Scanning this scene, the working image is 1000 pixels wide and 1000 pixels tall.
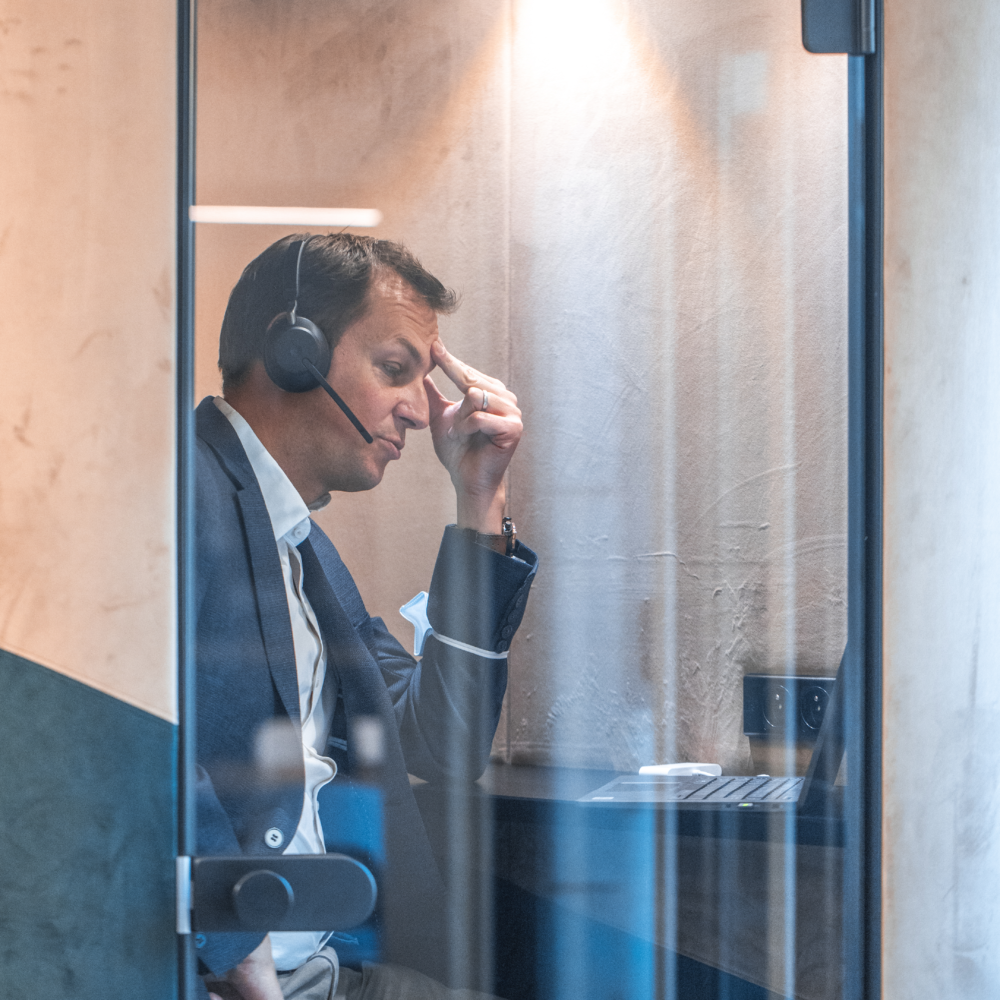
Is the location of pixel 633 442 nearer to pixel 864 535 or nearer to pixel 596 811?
pixel 864 535

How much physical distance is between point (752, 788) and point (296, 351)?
67 cm

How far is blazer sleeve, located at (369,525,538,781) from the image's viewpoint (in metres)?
1.06

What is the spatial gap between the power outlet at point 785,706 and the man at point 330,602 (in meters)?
0.27

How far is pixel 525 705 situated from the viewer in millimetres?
1078

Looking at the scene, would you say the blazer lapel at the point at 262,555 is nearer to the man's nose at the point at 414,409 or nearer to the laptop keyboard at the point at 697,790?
the man's nose at the point at 414,409

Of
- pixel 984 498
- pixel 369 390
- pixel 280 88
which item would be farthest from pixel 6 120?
pixel 984 498

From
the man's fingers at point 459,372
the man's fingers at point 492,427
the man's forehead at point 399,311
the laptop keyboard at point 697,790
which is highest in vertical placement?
the man's forehead at point 399,311

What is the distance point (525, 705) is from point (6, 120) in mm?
777

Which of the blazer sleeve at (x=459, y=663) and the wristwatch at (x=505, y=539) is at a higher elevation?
the wristwatch at (x=505, y=539)

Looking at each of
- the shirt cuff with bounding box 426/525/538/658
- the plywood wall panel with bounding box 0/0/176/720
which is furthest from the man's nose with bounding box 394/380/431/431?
the plywood wall panel with bounding box 0/0/176/720

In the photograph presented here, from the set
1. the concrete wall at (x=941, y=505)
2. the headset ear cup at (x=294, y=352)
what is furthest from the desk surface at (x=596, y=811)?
the headset ear cup at (x=294, y=352)

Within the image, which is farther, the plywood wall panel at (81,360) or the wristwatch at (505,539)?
the wristwatch at (505,539)

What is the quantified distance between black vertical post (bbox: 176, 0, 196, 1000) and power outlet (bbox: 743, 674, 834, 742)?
1.90 feet

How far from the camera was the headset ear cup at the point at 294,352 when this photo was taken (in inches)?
41.2
